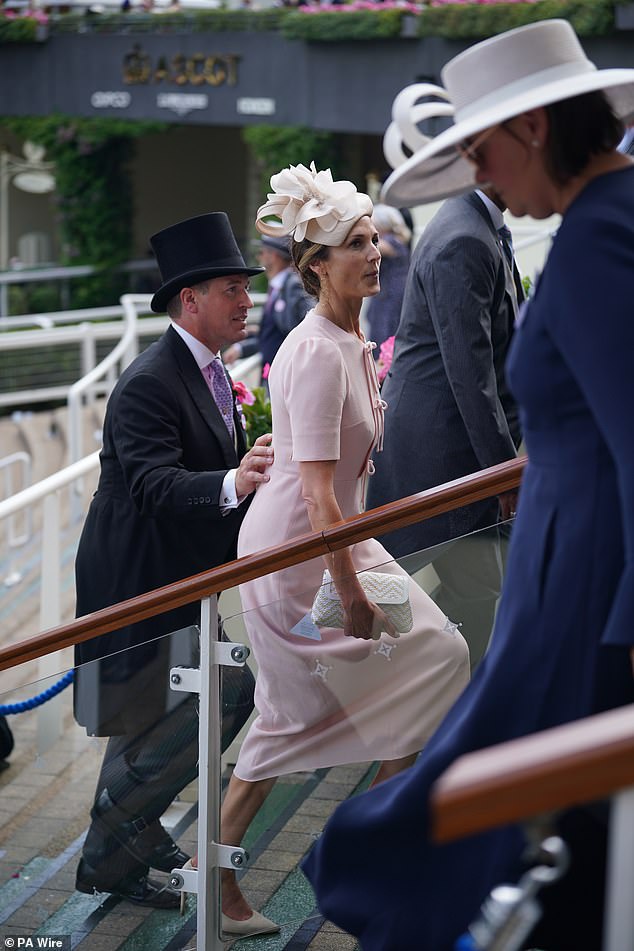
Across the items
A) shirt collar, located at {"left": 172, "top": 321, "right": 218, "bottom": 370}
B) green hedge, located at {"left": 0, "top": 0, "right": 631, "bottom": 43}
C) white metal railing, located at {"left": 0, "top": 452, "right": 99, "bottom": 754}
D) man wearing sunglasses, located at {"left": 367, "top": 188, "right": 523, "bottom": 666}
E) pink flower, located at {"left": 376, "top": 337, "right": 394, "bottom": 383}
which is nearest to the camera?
man wearing sunglasses, located at {"left": 367, "top": 188, "right": 523, "bottom": 666}

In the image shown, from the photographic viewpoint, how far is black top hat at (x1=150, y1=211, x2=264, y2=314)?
136 inches

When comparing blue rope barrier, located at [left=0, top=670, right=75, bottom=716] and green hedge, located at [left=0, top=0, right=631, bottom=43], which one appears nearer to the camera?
blue rope barrier, located at [left=0, top=670, right=75, bottom=716]

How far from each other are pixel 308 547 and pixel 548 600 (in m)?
0.82

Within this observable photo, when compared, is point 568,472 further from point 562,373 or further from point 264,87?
point 264,87

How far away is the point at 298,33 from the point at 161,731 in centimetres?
1686

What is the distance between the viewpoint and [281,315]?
658 cm

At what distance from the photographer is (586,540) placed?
1.78 metres

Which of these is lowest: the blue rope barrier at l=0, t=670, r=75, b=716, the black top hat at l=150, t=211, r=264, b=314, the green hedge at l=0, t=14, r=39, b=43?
the blue rope barrier at l=0, t=670, r=75, b=716

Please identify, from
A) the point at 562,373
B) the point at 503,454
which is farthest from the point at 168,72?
the point at 562,373

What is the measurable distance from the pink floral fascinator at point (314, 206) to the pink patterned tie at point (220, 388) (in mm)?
599

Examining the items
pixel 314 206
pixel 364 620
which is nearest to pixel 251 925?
pixel 364 620

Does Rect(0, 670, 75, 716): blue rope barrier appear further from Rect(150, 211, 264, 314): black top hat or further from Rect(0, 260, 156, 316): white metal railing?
Rect(0, 260, 156, 316): white metal railing

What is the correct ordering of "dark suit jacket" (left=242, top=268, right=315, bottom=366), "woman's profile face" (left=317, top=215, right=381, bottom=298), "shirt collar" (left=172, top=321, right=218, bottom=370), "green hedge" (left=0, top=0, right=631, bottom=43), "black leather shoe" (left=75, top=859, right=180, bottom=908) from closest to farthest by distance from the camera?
1. "black leather shoe" (left=75, top=859, right=180, bottom=908)
2. "woman's profile face" (left=317, top=215, right=381, bottom=298)
3. "shirt collar" (left=172, top=321, right=218, bottom=370)
4. "dark suit jacket" (left=242, top=268, right=315, bottom=366)
5. "green hedge" (left=0, top=0, right=631, bottom=43)

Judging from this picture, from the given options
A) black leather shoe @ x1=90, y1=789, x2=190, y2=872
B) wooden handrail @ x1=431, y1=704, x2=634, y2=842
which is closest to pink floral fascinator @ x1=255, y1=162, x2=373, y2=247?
black leather shoe @ x1=90, y1=789, x2=190, y2=872
